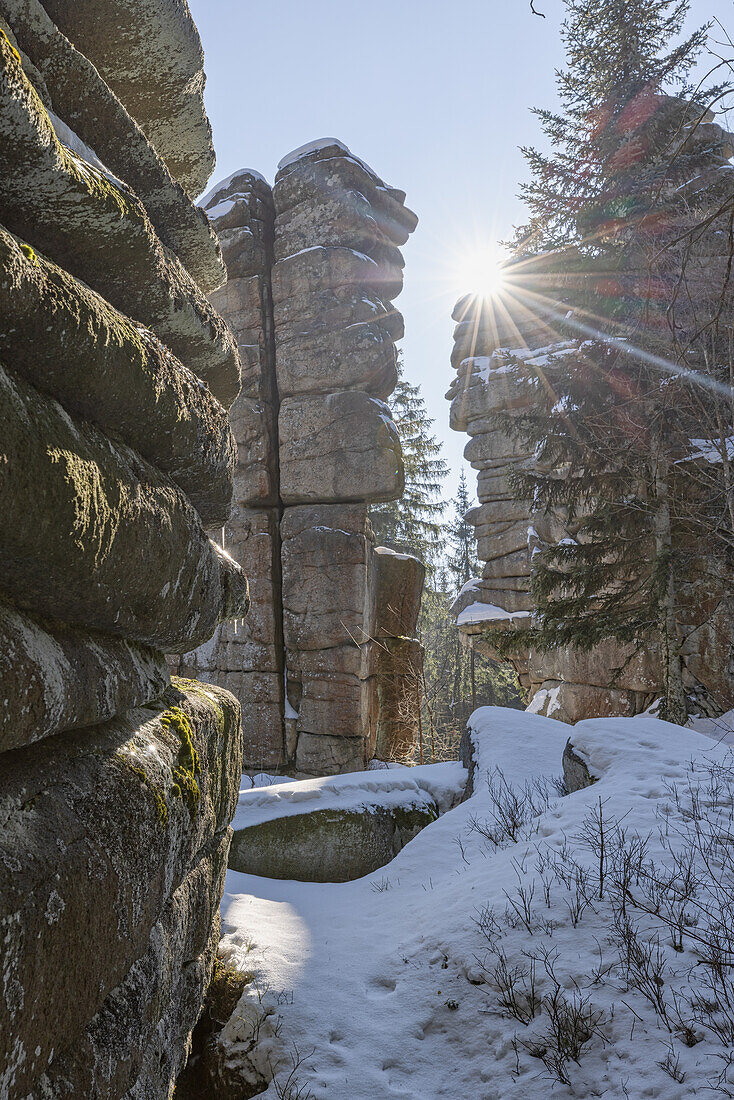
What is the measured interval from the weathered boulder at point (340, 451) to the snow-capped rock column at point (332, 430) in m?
0.02

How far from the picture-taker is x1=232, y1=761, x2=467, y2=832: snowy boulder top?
632cm

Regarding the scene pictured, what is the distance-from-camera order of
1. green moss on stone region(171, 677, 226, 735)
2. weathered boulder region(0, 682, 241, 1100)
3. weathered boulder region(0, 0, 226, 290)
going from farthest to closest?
1. green moss on stone region(171, 677, 226, 735)
2. weathered boulder region(0, 0, 226, 290)
3. weathered boulder region(0, 682, 241, 1100)

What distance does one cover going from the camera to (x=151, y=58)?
2.78 metres

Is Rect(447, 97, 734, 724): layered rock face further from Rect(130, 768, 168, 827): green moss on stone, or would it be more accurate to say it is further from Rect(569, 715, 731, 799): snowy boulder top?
Rect(130, 768, 168, 827): green moss on stone

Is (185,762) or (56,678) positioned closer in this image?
(56,678)

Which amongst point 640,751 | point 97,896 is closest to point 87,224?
point 97,896

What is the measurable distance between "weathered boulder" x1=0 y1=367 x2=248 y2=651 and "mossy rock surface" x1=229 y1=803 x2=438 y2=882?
4.42m

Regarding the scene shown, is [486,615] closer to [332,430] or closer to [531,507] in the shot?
[531,507]

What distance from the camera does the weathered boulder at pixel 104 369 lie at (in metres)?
1.43

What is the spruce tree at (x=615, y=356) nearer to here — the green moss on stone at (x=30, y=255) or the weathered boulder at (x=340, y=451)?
the weathered boulder at (x=340, y=451)

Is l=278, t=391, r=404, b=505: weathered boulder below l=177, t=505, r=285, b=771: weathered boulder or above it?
above

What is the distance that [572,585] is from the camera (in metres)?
11.6

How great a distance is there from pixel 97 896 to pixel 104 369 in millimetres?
1396

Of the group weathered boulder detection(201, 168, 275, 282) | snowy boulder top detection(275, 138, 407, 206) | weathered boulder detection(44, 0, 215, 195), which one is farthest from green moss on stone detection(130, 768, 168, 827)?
snowy boulder top detection(275, 138, 407, 206)
